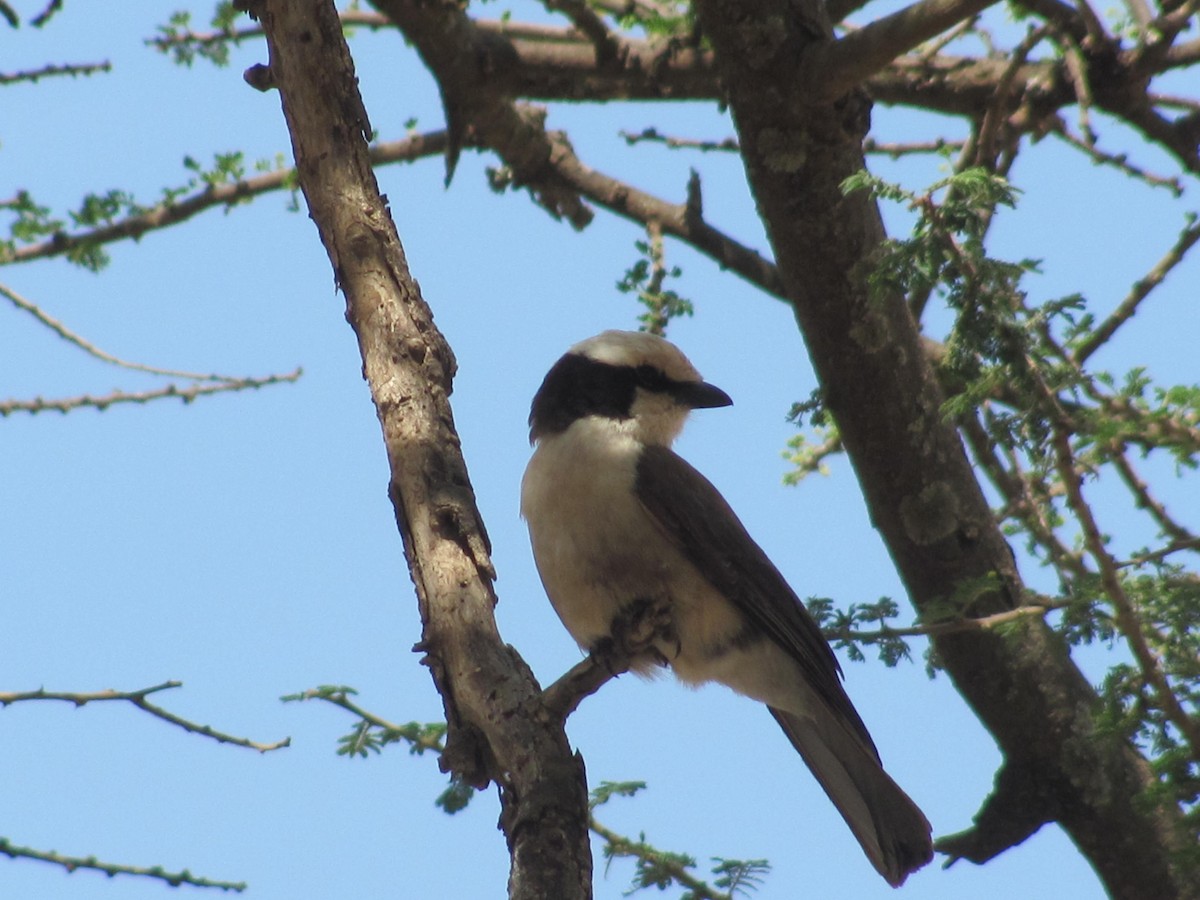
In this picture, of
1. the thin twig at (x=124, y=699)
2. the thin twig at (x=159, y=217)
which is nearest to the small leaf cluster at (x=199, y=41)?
the thin twig at (x=159, y=217)

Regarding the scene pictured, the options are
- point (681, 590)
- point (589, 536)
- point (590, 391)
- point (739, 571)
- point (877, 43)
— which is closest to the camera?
point (877, 43)

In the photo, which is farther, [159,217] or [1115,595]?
[159,217]

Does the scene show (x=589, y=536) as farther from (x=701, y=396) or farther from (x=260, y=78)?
(x=260, y=78)

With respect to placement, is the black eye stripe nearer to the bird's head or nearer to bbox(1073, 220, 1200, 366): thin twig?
the bird's head

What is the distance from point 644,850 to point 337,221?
226 centimetres

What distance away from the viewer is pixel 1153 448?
3.54 metres

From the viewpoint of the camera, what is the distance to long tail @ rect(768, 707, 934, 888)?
5250mm

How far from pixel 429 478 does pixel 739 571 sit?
166 centimetres

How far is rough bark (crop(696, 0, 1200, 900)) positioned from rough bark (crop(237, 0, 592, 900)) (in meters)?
1.41

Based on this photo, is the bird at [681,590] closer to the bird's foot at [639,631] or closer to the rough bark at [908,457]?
the bird's foot at [639,631]

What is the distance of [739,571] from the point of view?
520 centimetres

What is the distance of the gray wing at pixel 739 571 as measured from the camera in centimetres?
515

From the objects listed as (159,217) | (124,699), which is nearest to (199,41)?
(159,217)

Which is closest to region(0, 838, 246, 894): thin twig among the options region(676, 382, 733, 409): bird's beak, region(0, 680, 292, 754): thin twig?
region(0, 680, 292, 754): thin twig
